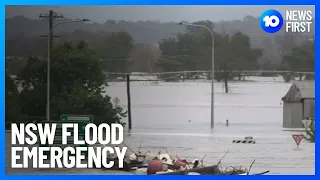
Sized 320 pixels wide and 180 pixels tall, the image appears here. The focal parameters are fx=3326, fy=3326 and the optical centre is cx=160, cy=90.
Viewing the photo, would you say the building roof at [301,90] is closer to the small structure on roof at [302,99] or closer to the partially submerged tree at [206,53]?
the small structure on roof at [302,99]

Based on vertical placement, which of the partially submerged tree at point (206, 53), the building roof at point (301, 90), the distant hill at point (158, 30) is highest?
the distant hill at point (158, 30)

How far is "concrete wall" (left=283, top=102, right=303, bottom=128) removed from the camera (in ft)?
106

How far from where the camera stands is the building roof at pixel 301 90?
32.3m

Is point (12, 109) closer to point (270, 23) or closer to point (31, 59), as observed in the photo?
point (31, 59)

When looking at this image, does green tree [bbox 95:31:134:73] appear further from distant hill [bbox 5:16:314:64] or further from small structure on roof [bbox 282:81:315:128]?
small structure on roof [bbox 282:81:315:128]

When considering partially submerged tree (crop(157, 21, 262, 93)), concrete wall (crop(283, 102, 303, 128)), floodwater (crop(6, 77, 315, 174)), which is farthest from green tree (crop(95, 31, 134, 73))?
concrete wall (crop(283, 102, 303, 128))

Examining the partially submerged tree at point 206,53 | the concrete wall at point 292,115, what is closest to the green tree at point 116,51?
the partially submerged tree at point 206,53

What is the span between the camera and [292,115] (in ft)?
106

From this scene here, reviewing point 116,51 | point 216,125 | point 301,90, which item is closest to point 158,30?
point 116,51

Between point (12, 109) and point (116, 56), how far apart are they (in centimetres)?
114

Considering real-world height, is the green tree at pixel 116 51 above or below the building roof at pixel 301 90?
above

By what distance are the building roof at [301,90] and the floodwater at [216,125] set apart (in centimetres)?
8

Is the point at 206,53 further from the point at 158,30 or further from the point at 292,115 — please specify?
the point at 292,115

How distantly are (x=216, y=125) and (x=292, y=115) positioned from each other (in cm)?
75
